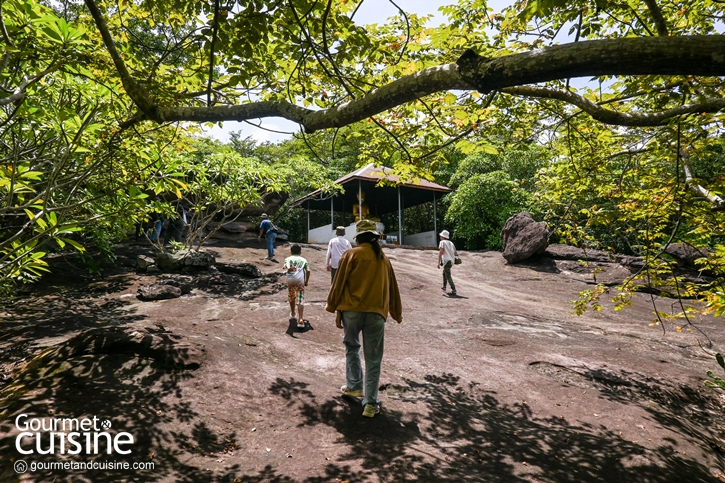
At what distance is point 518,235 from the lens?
15.7 m

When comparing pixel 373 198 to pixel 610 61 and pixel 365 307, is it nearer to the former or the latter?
pixel 365 307

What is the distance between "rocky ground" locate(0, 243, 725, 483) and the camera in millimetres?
3143

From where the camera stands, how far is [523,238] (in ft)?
50.8

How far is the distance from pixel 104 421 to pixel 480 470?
3.19 meters

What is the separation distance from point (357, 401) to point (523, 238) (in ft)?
43.4

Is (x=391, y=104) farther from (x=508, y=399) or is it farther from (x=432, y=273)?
(x=432, y=273)

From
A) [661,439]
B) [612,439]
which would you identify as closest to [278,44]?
[612,439]

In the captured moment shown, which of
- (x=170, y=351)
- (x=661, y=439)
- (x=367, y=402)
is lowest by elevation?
(x=661, y=439)

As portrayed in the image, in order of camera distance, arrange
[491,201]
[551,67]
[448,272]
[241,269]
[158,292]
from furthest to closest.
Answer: [491,201], [241,269], [448,272], [158,292], [551,67]

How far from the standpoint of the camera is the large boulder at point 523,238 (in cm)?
1518

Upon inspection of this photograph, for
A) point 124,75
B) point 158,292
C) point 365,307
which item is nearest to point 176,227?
point 158,292

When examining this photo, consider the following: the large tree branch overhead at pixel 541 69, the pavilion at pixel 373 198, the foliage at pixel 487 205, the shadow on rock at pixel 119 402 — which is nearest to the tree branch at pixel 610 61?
the large tree branch overhead at pixel 541 69

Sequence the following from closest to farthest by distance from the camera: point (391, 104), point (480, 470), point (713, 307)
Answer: point (391, 104)
point (480, 470)
point (713, 307)

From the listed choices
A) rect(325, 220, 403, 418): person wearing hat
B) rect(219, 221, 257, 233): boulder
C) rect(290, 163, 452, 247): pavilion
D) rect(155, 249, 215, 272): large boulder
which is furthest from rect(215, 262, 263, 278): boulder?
rect(325, 220, 403, 418): person wearing hat
